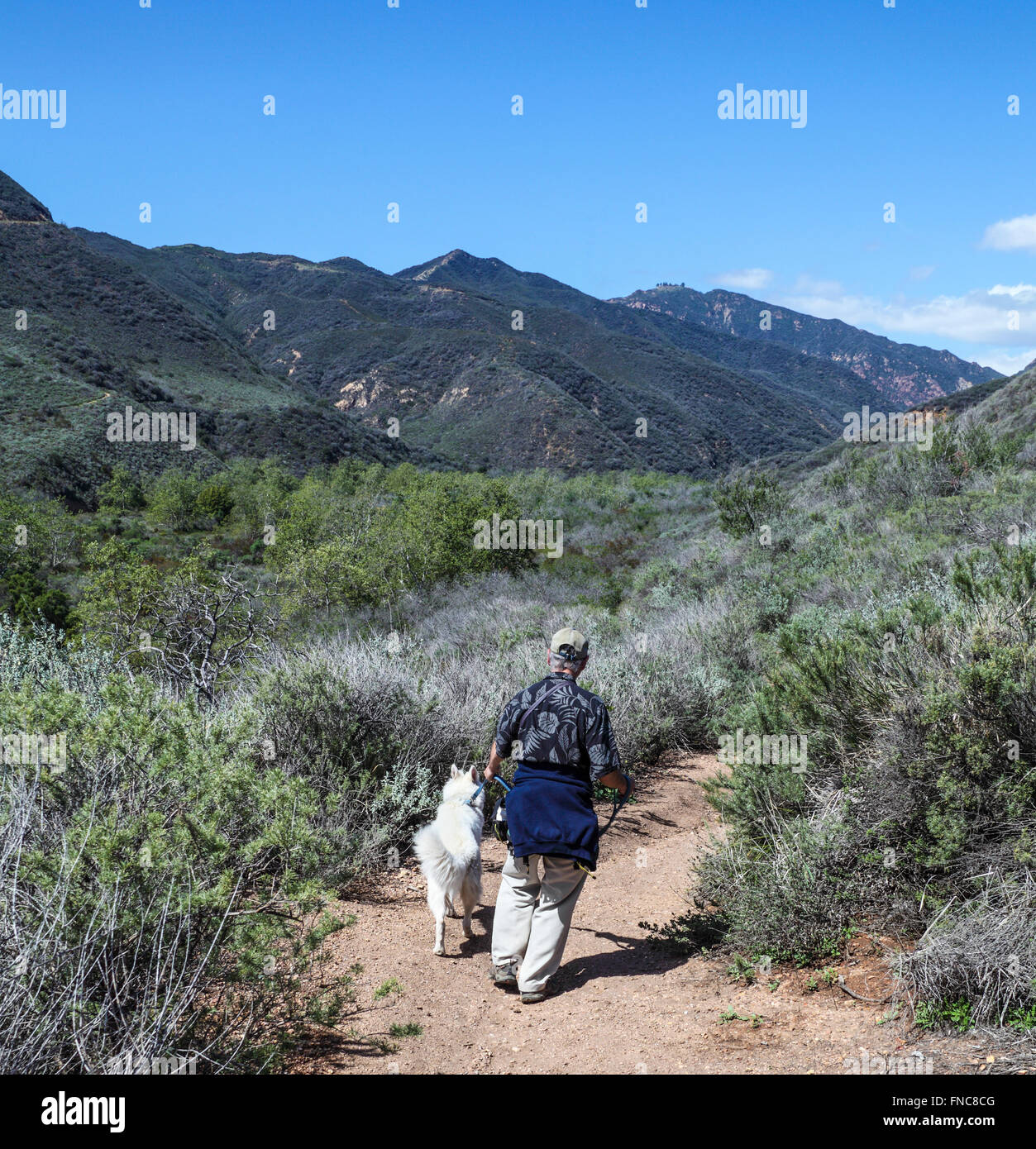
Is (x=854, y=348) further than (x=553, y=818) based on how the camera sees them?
Yes

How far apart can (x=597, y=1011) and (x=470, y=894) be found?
90 cm

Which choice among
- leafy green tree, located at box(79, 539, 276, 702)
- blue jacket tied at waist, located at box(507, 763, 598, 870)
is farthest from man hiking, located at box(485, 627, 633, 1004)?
leafy green tree, located at box(79, 539, 276, 702)

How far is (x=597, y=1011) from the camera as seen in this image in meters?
3.20

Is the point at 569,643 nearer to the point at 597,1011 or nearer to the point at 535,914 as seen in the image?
the point at 535,914

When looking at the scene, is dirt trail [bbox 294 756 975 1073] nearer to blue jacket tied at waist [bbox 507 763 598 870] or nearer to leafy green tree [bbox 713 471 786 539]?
blue jacket tied at waist [bbox 507 763 598 870]

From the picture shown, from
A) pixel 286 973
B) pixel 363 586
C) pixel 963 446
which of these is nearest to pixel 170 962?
pixel 286 973

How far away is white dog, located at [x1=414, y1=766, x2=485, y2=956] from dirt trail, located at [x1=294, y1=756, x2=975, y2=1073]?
A: 22cm

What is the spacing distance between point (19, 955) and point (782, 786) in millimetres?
3212

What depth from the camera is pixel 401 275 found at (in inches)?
6102

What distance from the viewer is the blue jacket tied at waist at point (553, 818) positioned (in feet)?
10.6

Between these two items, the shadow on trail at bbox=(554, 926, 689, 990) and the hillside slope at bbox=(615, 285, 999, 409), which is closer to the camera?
the shadow on trail at bbox=(554, 926, 689, 990)

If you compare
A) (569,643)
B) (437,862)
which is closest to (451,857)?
(437,862)

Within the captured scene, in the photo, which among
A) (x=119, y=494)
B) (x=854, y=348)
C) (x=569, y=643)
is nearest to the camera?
(x=569, y=643)

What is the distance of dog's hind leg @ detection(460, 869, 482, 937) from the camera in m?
3.82
